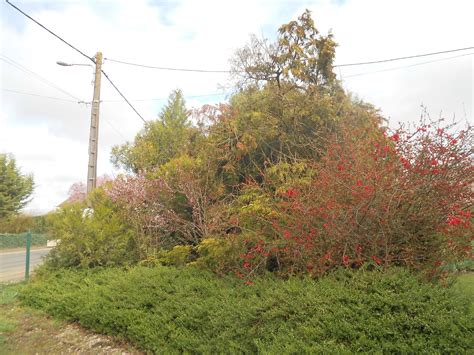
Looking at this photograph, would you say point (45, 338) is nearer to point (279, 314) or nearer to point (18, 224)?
point (279, 314)

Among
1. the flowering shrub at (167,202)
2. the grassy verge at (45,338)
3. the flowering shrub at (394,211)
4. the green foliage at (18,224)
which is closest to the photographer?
the flowering shrub at (394,211)

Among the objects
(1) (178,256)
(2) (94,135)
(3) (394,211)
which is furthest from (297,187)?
(2) (94,135)

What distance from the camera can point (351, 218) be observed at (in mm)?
4191

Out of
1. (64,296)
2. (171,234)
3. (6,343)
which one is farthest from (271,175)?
(6,343)

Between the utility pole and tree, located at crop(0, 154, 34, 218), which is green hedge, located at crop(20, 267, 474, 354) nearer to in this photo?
the utility pole

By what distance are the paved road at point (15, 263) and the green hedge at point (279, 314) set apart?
493 cm

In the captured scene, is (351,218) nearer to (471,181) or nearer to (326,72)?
(471,181)

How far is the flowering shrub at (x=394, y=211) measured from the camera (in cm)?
407

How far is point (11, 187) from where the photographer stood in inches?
1083

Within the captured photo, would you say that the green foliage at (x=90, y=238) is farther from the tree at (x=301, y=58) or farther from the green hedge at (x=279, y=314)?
the tree at (x=301, y=58)

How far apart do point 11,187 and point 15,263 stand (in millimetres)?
17659

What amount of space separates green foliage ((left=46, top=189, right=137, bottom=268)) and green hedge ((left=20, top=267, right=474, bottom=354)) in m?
1.60

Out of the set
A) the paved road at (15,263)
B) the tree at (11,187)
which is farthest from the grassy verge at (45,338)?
the tree at (11,187)

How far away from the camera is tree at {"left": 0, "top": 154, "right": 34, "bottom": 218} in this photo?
87.5 ft
